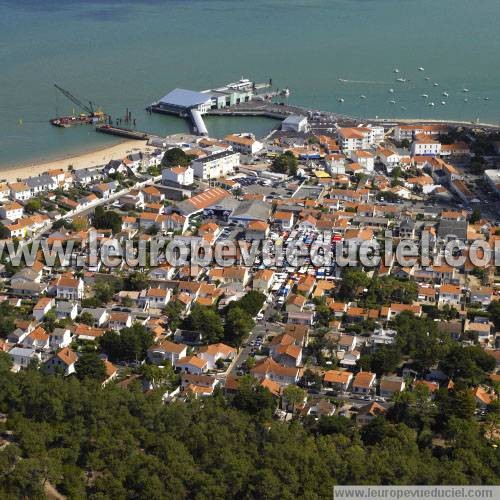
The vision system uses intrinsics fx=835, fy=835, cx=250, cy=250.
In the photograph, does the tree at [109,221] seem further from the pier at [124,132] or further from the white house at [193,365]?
the pier at [124,132]

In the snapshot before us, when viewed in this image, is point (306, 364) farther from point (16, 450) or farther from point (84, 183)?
point (84, 183)

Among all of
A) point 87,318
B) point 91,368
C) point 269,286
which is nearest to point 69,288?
point 87,318

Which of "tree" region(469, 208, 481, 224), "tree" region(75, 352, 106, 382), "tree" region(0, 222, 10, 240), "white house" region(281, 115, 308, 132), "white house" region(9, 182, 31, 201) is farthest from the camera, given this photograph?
"white house" region(281, 115, 308, 132)

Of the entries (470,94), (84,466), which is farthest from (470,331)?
(470,94)

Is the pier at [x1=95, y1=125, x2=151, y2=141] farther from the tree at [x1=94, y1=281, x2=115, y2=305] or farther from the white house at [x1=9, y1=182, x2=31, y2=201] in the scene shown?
the tree at [x1=94, y1=281, x2=115, y2=305]

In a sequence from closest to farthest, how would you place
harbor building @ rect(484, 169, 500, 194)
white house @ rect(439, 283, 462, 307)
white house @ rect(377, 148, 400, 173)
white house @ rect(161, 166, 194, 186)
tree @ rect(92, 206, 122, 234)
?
white house @ rect(439, 283, 462, 307)
tree @ rect(92, 206, 122, 234)
harbor building @ rect(484, 169, 500, 194)
white house @ rect(161, 166, 194, 186)
white house @ rect(377, 148, 400, 173)

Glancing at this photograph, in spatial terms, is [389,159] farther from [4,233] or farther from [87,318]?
[87,318]

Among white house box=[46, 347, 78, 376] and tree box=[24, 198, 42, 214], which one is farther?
tree box=[24, 198, 42, 214]

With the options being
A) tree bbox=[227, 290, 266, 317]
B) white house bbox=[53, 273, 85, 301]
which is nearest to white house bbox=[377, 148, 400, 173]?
tree bbox=[227, 290, 266, 317]

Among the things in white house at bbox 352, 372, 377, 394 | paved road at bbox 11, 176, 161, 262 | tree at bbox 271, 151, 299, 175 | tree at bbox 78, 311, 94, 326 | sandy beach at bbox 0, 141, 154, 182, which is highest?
tree at bbox 271, 151, 299, 175
